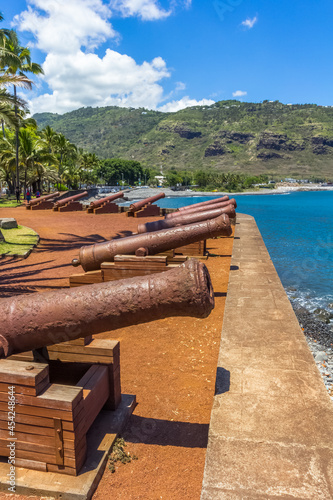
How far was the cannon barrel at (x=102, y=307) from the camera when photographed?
2.33 m

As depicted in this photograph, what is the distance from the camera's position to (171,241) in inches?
273

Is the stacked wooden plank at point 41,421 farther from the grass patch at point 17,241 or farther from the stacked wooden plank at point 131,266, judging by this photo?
the grass patch at point 17,241

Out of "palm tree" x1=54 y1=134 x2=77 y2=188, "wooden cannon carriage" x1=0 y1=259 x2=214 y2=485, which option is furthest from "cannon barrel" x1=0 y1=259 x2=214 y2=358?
"palm tree" x1=54 y1=134 x2=77 y2=188

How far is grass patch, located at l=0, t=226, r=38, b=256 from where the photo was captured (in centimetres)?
1145

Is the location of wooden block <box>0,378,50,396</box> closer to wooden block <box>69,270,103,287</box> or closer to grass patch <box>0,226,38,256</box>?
wooden block <box>69,270,103,287</box>

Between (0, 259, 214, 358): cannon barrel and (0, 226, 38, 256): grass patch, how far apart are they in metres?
9.36

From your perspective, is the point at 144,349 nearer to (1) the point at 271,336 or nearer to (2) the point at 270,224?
(1) the point at 271,336

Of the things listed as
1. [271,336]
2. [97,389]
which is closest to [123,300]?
[97,389]

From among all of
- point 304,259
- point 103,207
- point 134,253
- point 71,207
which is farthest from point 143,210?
point 134,253

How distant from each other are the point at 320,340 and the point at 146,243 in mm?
4350

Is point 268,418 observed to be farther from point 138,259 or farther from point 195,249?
point 195,249

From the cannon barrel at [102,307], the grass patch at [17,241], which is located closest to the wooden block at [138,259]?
the cannon barrel at [102,307]

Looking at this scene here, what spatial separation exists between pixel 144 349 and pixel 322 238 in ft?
77.8

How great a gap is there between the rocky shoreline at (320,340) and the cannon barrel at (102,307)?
408 centimetres
